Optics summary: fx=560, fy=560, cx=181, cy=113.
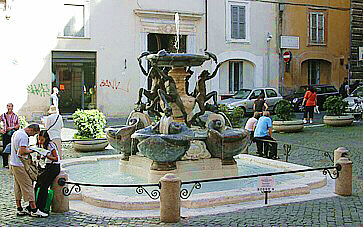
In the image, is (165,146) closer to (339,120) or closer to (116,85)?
(339,120)

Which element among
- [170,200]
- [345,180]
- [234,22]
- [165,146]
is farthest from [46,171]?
[234,22]

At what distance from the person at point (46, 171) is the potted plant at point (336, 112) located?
47.9 feet

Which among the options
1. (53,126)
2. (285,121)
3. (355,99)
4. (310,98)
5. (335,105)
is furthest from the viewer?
(355,99)

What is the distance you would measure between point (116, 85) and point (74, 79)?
194cm

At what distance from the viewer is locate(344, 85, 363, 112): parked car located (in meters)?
24.5

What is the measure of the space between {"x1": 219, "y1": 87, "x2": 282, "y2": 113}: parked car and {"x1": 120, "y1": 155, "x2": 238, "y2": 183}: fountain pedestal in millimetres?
15116

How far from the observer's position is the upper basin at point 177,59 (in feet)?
34.8

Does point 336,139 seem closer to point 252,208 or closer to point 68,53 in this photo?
point 252,208

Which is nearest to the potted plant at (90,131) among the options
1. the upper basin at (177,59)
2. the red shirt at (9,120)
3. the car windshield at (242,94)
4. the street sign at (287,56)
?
the red shirt at (9,120)

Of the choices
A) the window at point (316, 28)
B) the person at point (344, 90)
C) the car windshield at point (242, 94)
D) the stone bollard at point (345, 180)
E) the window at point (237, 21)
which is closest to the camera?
the stone bollard at point (345, 180)

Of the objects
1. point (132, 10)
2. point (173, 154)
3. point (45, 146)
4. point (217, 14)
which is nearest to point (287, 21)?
point (217, 14)

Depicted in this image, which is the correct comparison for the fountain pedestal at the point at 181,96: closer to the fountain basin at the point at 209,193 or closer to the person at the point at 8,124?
the fountain basin at the point at 209,193

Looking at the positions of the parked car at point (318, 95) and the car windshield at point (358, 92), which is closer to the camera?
the car windshield at point (358, 92)

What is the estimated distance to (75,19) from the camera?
982 inches
